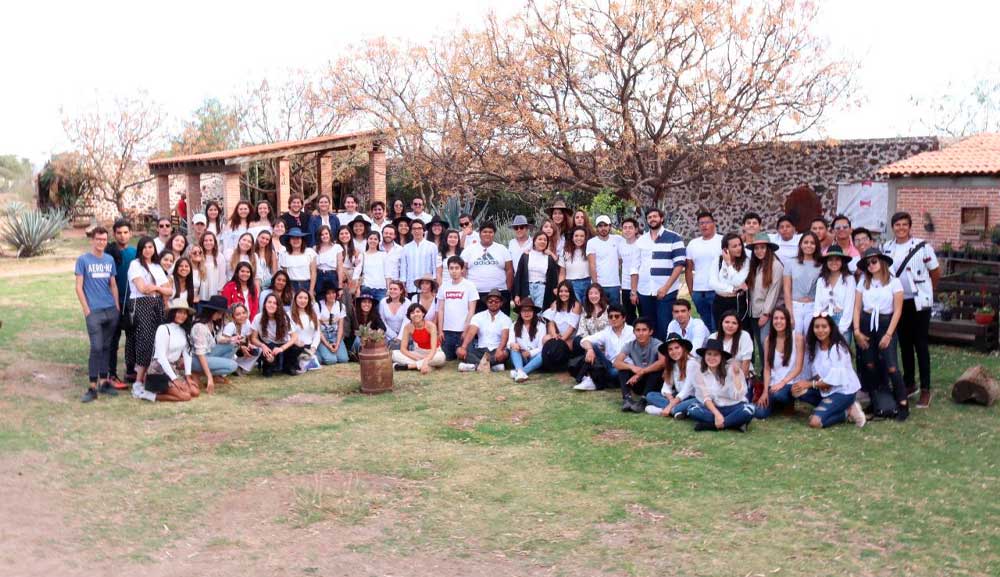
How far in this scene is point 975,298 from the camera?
34.1 ft

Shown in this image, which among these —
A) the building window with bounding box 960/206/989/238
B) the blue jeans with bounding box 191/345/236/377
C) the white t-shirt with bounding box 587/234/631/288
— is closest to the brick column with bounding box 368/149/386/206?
the blue jeans with bounding box 191/345/236/377

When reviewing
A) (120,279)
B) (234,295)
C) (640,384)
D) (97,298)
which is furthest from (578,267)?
(97,298)

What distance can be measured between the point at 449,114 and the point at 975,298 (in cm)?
1203

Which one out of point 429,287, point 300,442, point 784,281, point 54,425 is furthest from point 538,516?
point 429,287

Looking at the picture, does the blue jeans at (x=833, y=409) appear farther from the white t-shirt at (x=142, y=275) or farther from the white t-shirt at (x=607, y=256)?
the white t-shirt at (x=142, y=275)

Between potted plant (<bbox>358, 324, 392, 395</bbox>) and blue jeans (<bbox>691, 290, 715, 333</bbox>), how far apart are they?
2.98 meters

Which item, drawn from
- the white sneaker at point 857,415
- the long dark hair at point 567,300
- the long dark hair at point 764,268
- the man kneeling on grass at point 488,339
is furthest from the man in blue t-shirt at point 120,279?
the white sneaker at point 857,415

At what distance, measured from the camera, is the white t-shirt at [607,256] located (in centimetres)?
929

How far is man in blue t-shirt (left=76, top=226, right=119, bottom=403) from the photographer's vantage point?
8102mm

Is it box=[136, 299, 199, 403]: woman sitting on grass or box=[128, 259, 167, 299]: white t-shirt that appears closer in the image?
box=[136, 299, 199, 403]: woman sitting on grass

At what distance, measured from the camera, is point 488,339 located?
962 centimetres

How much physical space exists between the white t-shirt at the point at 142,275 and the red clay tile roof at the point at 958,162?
10.8 meters

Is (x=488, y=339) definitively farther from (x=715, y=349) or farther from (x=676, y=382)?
(x=715, y=349)

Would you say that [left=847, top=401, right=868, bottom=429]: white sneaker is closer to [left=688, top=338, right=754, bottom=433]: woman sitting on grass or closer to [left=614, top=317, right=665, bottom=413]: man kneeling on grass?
[left=688, top=338, right=754, bottom=433]: woman sitting on grass
